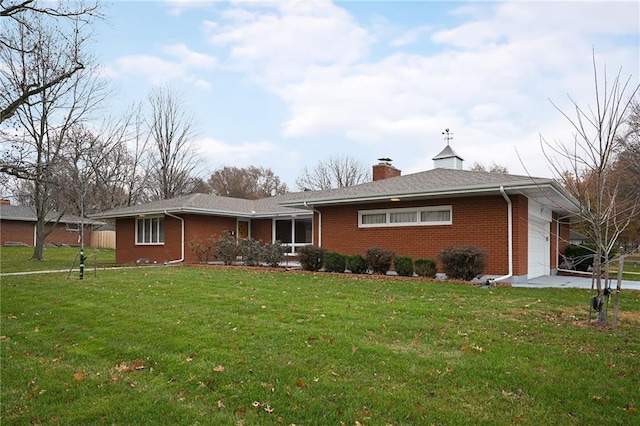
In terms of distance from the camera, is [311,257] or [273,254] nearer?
[311,257]

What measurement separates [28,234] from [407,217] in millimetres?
38006

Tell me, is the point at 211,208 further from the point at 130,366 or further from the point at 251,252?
the point at 130,366

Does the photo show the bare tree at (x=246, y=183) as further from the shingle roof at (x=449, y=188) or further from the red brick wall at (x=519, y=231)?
the red brick wall at (x=519, y=231)

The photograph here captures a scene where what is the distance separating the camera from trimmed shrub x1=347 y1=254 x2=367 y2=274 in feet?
45.3

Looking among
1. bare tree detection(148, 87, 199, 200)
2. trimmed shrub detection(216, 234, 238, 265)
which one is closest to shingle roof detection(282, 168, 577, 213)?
trimmed shrub detection(216, 234, 238, 265)

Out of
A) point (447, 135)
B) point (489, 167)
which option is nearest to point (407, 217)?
point (447, 135)

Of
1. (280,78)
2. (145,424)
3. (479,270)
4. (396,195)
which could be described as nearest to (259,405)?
(145,424)

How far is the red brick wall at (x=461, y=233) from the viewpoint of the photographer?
12.9 metres

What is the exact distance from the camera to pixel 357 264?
13.9 metres

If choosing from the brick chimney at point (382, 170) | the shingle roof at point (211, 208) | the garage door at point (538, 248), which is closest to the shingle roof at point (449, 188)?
the garage door at point (538, 248)

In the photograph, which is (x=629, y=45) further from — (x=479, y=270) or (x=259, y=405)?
(x=259, y=405)

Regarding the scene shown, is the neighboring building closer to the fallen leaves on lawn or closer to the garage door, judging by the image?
the garage door

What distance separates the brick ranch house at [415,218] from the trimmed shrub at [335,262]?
1.80 meters

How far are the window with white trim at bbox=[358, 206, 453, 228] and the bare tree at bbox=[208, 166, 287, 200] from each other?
33840 mm
